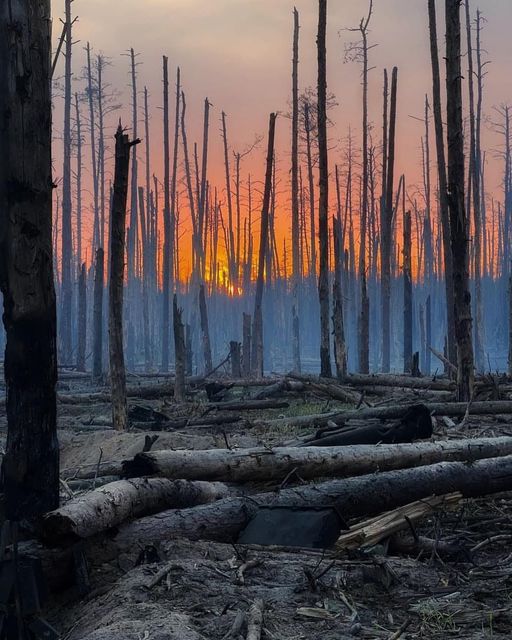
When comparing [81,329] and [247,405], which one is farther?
[81,329]

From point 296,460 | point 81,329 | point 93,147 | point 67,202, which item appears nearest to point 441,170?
point 296,460

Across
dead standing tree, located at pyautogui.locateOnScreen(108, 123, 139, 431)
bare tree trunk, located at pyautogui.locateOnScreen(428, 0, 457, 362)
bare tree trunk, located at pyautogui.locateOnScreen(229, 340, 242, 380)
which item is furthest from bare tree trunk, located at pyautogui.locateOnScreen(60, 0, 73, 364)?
dead standing tree, located at pyautogui.locateOnScreen(108, 123, 139, 431)

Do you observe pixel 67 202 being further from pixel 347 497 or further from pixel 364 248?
pixel 347 497

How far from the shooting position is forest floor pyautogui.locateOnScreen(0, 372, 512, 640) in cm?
337

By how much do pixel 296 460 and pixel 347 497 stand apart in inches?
31.0

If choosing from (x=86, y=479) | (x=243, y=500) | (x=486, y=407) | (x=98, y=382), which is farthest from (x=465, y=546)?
(x=98, y=382)

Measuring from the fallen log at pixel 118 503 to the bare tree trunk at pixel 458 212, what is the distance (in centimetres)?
643

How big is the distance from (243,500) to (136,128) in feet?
124

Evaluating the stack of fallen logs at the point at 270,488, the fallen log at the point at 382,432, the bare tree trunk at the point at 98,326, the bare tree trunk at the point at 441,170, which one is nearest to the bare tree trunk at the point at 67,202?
the bare tree trunk at the point at 98,326

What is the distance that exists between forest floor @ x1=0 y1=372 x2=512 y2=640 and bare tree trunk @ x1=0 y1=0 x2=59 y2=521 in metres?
0.72

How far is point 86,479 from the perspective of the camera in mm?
7098

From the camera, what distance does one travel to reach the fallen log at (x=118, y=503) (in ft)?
13.5

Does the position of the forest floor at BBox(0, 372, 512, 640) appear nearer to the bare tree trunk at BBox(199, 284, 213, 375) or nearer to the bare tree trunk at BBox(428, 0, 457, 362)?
the bare tree trunk at BBox(428, 0, 457, 362)

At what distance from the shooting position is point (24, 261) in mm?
4336
